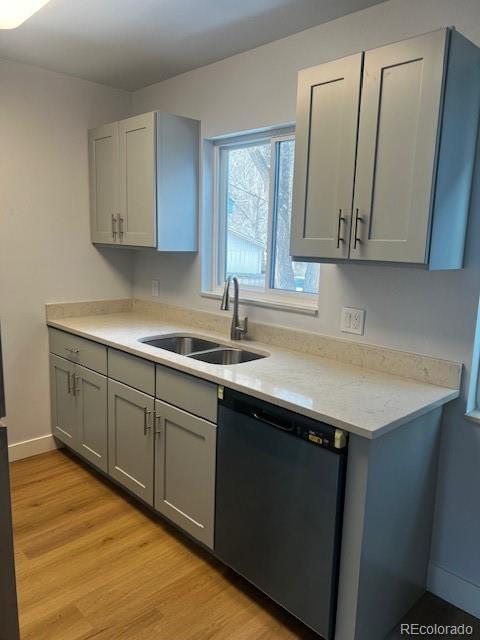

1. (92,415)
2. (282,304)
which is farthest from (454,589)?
(92,415)

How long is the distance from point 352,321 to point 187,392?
0.84 m

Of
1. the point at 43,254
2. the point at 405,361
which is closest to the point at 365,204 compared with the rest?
the point at 405,361

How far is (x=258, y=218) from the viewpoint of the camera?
2789 millimetres

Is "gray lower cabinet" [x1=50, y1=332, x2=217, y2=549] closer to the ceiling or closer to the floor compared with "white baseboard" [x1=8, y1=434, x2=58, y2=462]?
closer to the ceiling

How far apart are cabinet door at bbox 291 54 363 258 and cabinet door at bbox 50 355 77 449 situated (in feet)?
5.87

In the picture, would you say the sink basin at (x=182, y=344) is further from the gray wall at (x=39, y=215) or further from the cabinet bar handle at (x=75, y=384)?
the gray wall at (x=39, y=215)

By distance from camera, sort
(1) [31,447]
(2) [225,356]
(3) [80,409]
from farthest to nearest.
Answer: (1) [31,447] < (3) [80,409] < (2) [225,356]

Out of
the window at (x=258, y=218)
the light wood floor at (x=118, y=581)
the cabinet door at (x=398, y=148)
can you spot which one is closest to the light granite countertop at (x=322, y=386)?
the window at (x=258, y=218)

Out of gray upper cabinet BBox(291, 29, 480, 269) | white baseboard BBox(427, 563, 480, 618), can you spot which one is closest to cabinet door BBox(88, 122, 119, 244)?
gray upper cabinet BBox(291, 29, 480, 269)

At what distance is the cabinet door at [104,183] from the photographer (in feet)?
9.93

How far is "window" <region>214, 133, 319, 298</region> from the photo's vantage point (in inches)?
101

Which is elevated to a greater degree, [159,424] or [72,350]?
[72,350]

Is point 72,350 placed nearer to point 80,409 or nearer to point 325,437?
point 80,409

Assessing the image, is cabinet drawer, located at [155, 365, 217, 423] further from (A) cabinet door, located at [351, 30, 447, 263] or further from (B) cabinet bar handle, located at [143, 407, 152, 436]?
(A) cabinet door, located at [351, 30, 447, 263]
